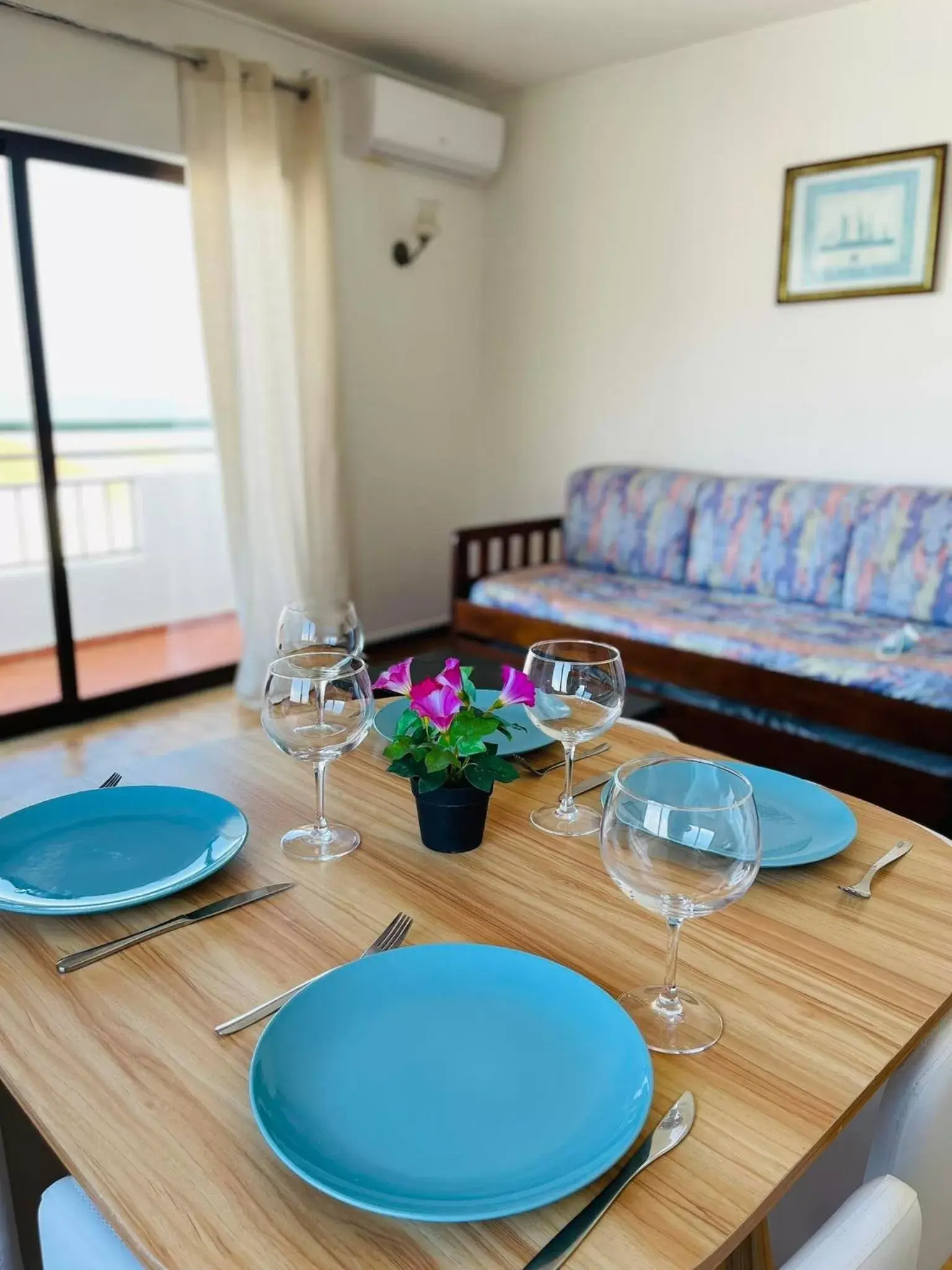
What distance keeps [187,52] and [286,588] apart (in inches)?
71.6

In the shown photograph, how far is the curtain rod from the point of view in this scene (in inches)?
103

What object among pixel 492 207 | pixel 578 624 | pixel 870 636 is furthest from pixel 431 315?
pixel 870 636

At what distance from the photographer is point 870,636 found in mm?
2682

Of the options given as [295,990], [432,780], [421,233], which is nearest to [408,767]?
[432,780]

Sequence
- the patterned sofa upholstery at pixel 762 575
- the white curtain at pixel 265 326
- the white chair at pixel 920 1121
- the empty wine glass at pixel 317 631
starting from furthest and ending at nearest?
the white curtain at pixel 265 326, the patterned sofa upholstery at pixel 762 575, the empty wine glass at pixel 317 631, the white chair at pixel 920 1121

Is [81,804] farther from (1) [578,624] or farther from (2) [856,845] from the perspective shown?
(1) [578,624]

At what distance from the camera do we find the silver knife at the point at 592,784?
3.68 feet

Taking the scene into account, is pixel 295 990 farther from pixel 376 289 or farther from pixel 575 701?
pixel 376 289

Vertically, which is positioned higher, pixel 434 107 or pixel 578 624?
pixel 434 107

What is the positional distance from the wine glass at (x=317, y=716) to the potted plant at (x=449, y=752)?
0.04 meters

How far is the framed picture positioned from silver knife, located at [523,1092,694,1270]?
3.02m

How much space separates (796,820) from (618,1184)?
0.54m

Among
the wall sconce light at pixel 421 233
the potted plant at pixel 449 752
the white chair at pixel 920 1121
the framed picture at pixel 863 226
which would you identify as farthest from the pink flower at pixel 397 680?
the wall sconce light at pixel 421 233

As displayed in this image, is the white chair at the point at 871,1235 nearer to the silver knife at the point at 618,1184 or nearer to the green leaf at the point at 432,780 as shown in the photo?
the silver knife at the point at 618,1184
